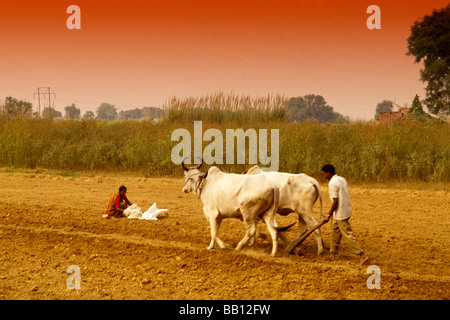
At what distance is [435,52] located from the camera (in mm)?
33125

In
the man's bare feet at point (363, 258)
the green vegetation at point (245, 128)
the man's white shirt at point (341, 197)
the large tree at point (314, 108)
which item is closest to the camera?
the man's bare feet at point (363, 258)

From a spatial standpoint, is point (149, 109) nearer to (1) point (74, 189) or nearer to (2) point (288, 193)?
(1) point (74, 189)

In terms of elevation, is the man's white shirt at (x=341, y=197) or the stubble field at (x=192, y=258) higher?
the man's white shirt at (x=341, y=197)

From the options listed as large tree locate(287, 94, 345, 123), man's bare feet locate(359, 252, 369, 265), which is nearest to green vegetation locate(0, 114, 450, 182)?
man's bare feet locate(359, 252, 369, 265)

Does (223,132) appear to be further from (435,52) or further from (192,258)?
(435,52)

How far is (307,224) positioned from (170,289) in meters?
2.99

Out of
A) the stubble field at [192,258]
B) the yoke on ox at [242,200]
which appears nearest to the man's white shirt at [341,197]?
the stubble field at [192,258]

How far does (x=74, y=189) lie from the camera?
16625mm

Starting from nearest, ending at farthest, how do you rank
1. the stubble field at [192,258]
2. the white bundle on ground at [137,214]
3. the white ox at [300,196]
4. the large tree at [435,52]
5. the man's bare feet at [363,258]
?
1. the stubble field at [192,258]
2. the man's bare feet at [363,258]
3. the white ox at [300,196]
4. the white bundle on ground at [137,214]
5. the large tree at [435,52]

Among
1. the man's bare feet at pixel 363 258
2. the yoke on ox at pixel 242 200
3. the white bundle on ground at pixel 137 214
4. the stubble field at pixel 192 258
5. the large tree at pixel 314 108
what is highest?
the large tree at pixel 314 108

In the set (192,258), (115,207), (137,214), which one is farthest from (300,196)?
(115,207)

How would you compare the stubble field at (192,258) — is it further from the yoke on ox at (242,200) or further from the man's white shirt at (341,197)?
the man's white shirt at (341,197)

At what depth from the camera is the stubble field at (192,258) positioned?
23.2 ft

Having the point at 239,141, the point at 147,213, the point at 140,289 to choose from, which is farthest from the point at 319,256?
the point at 239,141
